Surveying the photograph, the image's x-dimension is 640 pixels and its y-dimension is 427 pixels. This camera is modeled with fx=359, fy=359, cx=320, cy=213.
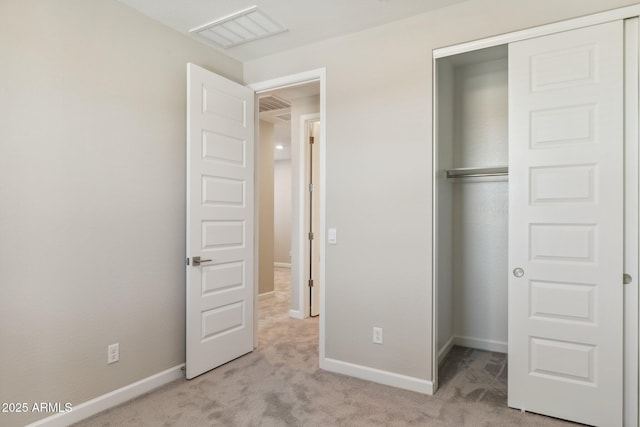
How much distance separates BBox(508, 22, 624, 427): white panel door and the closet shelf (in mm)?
763

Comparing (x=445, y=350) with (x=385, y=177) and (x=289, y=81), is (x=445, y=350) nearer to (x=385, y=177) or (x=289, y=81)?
(x=385, y=177)

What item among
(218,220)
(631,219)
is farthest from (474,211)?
(218,220)

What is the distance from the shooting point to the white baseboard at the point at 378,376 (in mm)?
2625

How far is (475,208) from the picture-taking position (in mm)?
3607

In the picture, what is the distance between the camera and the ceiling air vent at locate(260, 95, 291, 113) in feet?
14.8

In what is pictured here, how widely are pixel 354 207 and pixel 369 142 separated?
532mm

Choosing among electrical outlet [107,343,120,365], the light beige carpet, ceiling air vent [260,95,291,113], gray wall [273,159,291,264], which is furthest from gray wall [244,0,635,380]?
gray wall [273,159,291,264]

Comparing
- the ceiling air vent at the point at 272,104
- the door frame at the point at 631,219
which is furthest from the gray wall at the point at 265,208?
the door frame at the point at 631,219

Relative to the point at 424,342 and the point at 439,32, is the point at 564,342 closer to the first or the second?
the point at 424,342

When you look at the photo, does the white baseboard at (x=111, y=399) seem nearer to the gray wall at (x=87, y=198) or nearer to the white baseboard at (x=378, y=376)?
the gray wall at (x=87, y=198)

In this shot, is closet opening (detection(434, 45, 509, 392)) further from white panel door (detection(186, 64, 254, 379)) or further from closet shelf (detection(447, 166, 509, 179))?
white panel door (detection(186, 64, 254, 379))

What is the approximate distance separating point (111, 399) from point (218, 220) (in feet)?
4.75

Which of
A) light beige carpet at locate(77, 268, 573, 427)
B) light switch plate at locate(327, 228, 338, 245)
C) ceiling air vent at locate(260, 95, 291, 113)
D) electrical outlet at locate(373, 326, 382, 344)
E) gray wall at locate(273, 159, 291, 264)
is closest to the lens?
light beige carpet at locate(77, 268, 573, 427)

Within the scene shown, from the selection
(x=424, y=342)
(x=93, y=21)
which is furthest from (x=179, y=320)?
(x=93, y=21)
